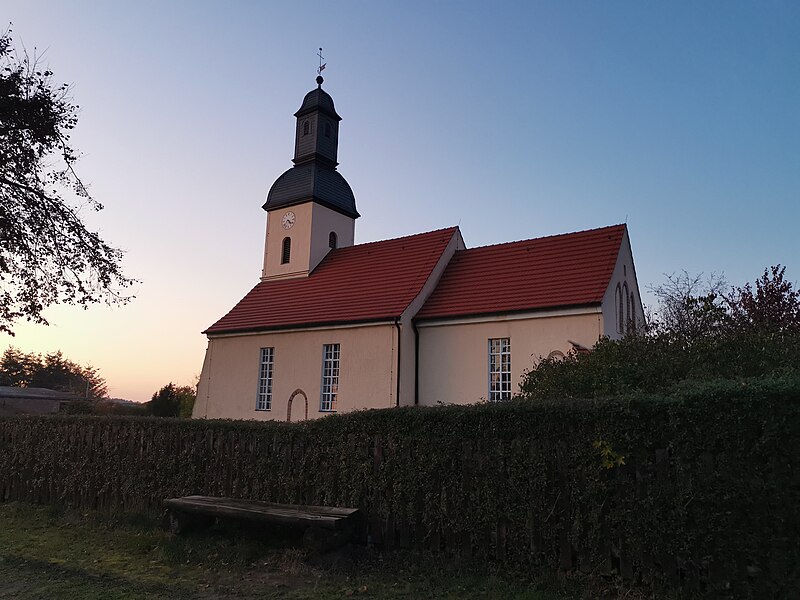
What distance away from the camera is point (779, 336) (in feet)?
31.1

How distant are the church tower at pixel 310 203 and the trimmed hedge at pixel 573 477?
16876 mm

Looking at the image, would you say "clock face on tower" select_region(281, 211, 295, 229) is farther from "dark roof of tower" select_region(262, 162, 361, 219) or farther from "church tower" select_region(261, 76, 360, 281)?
"dark roof of tower" select_region(262, 162, 361, 219)

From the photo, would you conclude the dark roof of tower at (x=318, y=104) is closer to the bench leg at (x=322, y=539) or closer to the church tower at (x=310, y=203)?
the church tower at (x=310, y=203)

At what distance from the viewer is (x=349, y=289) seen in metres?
21.9

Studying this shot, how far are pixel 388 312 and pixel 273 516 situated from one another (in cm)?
1173

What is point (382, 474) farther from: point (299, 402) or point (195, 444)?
point (299, 402)

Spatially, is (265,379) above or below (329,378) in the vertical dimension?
above

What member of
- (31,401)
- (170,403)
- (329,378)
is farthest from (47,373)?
(329,378)

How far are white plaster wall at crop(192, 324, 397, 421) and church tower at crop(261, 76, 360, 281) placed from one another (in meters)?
4.41

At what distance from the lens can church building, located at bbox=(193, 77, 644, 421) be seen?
16922mm

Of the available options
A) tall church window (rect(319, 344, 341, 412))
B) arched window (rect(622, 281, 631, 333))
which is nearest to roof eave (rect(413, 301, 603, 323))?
arched window (rect(622, 281, 631, 333))

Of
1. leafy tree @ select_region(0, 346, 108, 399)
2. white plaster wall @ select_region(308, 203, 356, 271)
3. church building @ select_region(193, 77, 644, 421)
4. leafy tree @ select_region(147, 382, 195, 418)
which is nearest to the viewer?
church building @ select_region(193, 77, 644, 421)

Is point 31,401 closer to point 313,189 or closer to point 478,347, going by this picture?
point 313,189

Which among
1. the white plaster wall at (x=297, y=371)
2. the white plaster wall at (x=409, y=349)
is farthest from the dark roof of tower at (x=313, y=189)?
the white plaster wall at (x=409, y=349)
